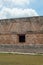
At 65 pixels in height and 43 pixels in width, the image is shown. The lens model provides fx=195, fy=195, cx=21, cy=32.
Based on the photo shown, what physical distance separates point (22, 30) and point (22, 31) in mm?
104

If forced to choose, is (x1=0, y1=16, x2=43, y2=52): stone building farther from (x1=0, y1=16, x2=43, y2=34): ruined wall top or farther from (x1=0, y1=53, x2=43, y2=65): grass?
(x1=0, y1=53, x2=43, y2=65): grass

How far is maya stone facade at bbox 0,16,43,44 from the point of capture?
1925cm

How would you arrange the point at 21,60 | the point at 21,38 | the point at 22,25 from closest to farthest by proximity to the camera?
the point at 21,60 → the point at 22,25 → the point at 21,38

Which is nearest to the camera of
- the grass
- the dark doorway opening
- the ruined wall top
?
the grass

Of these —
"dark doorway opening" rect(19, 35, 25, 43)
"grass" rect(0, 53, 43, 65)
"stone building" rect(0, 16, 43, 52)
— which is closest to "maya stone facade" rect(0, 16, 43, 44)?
"stone building" rect(0, 16, 43, 52)

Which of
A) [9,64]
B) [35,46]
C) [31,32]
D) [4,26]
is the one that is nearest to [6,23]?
[4,26]

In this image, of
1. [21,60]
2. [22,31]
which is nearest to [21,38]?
[22,31]

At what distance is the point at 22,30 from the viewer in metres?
20.2

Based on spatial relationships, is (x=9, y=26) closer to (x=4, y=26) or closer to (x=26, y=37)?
(x=4, y=26)

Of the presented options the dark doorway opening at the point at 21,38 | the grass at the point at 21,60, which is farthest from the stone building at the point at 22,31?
the grass at the point at 21,60

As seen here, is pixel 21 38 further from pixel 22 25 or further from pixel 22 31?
pixel 22 25

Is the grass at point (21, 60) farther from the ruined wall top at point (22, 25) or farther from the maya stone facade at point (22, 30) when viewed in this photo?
the ruined wall top at point (22, 25)

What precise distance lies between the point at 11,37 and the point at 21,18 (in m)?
2.38

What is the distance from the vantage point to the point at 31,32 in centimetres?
1973
